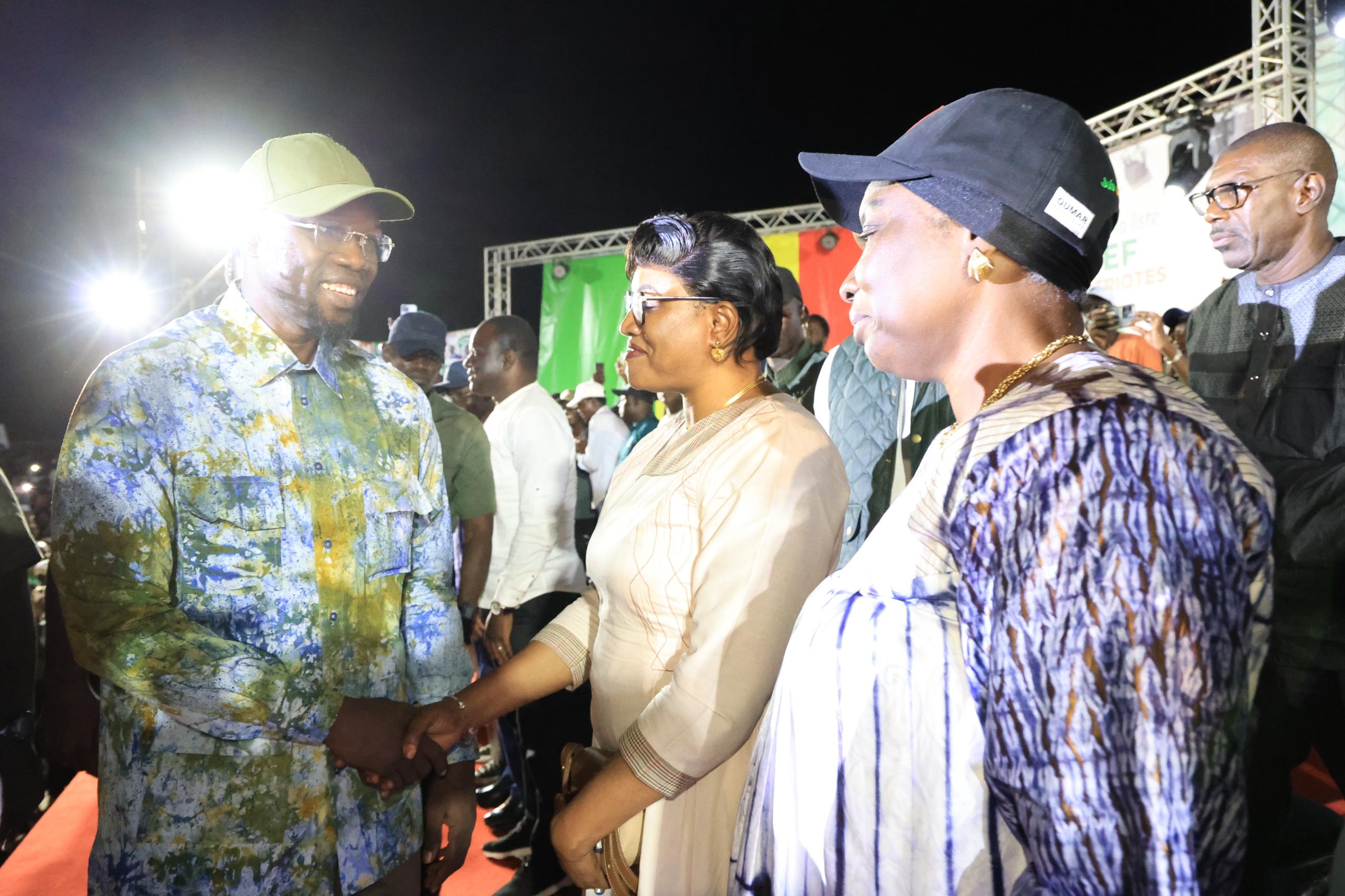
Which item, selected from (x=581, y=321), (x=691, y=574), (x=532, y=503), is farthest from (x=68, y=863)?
(x=581, y=321)

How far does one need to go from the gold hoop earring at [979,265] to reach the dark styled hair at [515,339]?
12.2ft

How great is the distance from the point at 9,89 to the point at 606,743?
47.8 ft

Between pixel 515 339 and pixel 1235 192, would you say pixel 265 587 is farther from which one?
pixel 1235 192

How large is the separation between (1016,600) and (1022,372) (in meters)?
0.39

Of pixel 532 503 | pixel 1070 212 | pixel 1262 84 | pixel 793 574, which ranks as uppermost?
pixel 1262 84

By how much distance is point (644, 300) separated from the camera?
197 cm

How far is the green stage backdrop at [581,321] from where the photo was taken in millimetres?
12781

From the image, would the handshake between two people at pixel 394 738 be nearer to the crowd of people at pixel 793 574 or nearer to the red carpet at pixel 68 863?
the crowd of people at pixel 793 574

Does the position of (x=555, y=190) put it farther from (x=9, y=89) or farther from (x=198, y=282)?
(x=198, y=282)

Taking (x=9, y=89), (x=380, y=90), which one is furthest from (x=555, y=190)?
(x=9, y=89)

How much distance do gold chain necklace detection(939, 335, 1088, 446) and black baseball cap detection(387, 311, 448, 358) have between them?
15.6 feet

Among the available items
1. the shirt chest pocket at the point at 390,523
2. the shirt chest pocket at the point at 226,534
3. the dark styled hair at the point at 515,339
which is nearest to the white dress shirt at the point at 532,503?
the dark styled hair at the point at 515,339

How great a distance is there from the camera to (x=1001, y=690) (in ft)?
2.87

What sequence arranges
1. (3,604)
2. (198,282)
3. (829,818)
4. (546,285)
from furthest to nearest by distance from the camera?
(546,285) → (198,282) → (3,604) → (829,818)
